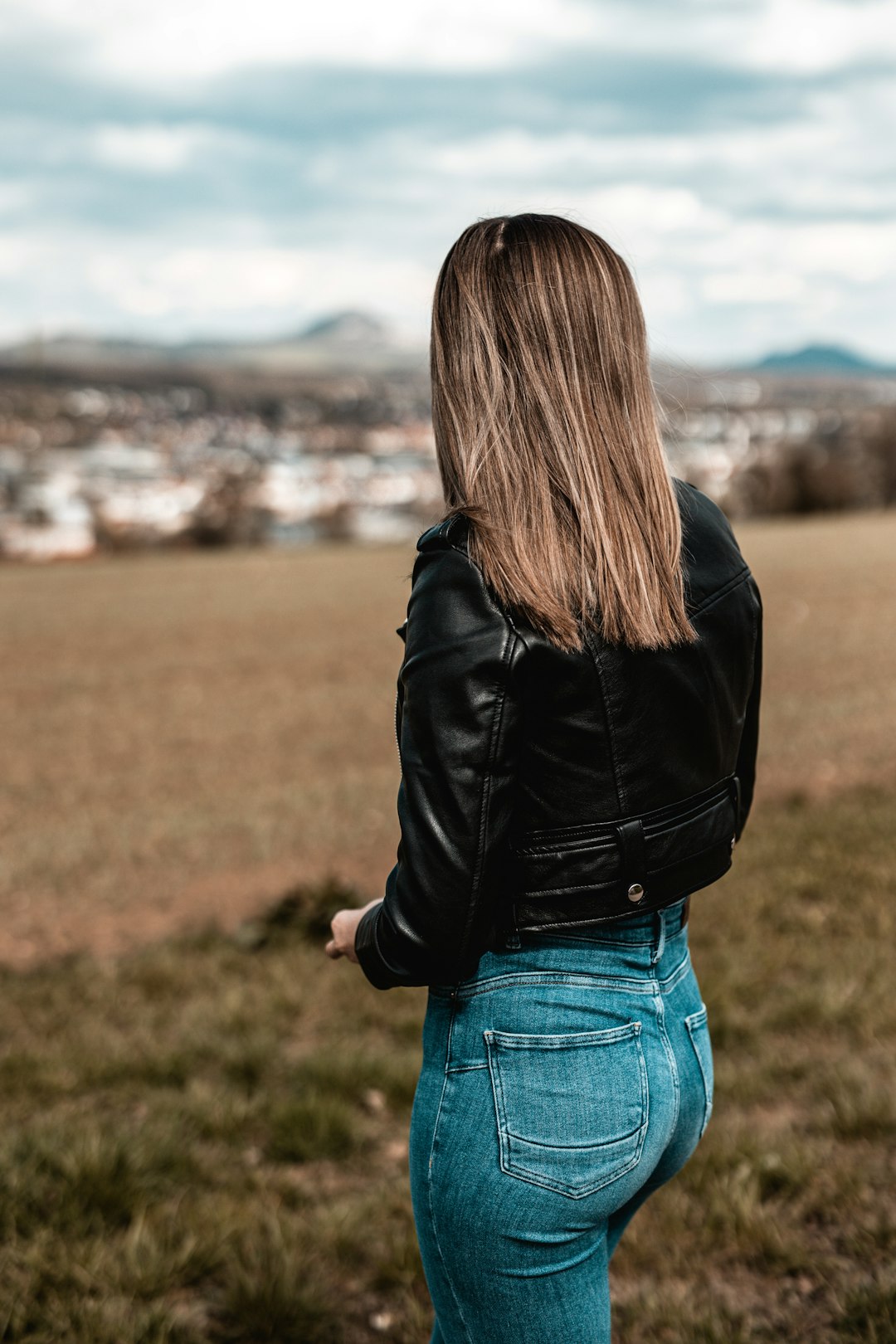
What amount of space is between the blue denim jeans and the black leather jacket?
0.26 feet

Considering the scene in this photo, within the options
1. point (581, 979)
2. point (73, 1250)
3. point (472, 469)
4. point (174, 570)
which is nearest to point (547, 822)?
point (581, 979)

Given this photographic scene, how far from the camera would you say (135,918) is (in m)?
8.02

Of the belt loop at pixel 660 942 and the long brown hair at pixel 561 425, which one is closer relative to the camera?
the long brown hair at pixel 561 425

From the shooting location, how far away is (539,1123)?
5.64ft

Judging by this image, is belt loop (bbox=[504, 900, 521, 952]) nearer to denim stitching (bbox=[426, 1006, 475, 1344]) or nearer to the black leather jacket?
the black leather jacket

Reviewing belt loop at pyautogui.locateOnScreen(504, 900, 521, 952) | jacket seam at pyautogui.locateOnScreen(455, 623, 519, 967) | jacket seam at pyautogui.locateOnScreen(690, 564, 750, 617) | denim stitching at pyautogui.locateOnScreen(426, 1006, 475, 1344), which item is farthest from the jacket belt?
jacket seam at pyautogui.locateOnScreen(690, 564, 750, 617)

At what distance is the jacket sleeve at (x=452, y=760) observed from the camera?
1613mm

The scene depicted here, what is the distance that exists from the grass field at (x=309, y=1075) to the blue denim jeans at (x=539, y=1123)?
1.48 metres

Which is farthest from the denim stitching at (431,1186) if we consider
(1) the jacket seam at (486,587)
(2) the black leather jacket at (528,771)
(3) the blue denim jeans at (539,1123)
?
(1) the jacket seam at (486,587)

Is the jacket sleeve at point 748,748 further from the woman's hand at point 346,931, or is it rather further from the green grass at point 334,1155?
the green grass at point 334,1155

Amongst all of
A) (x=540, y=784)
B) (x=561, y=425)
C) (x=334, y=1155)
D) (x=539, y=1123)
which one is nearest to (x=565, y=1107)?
(x=539, y=1123)

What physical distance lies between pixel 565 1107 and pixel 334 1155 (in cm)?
274

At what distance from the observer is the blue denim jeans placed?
5.65ft

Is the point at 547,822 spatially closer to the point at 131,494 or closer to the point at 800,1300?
the point at 800,1300
